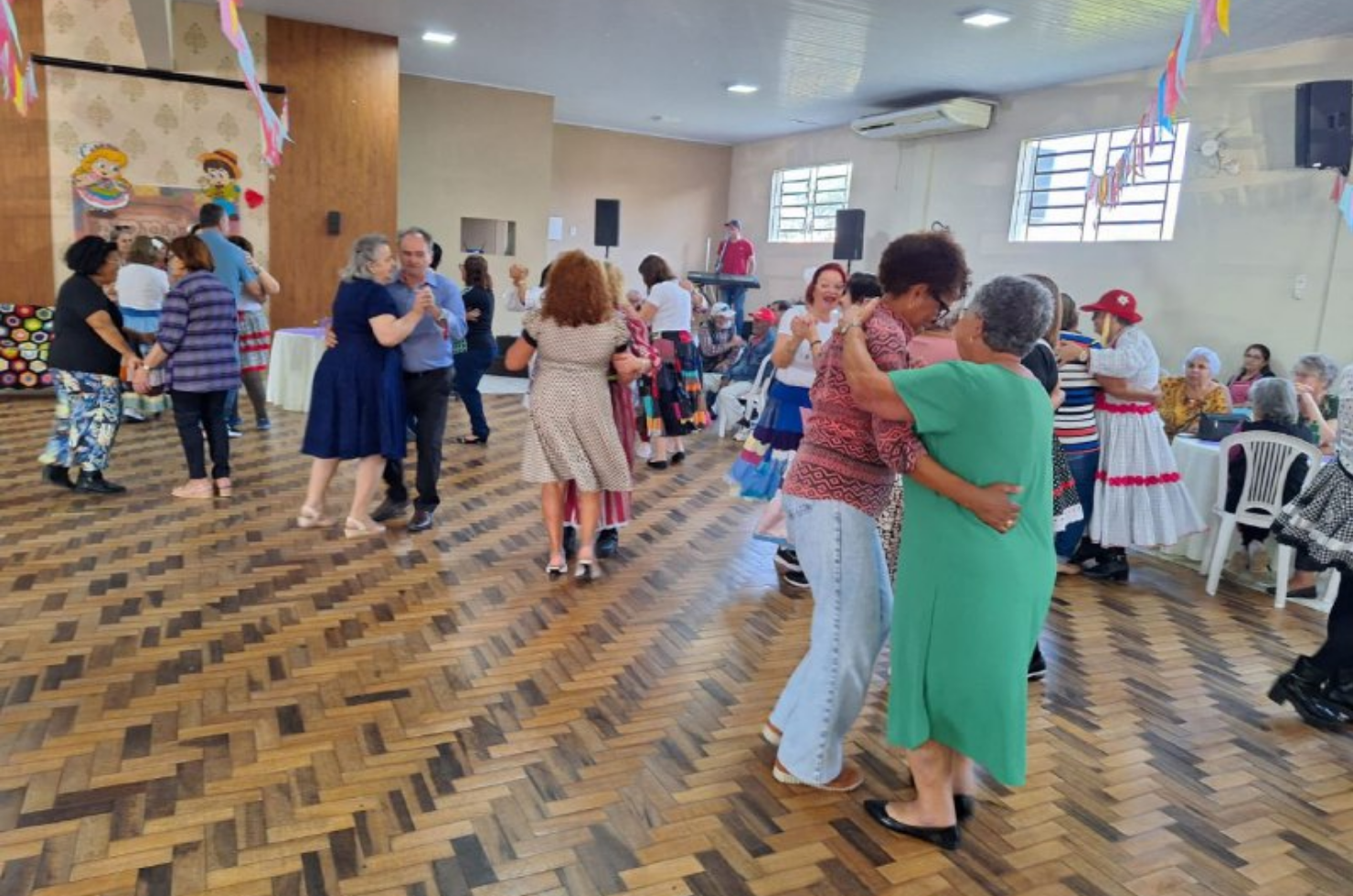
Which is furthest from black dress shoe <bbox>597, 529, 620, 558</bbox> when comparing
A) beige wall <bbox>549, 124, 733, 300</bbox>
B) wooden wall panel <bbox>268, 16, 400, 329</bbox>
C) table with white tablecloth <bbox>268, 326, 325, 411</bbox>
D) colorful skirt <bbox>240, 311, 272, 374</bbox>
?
beige wall <bbox>549, 124, 733, 300</bbox>

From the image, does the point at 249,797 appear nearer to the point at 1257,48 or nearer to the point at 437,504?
the point at 437,504

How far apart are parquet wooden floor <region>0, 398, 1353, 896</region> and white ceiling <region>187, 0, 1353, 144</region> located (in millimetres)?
4647

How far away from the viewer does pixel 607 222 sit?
11.7m

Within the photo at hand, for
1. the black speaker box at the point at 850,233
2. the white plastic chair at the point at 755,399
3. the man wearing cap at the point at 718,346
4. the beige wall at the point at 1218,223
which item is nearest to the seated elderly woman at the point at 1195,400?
the beige wall at the point at 1218,223

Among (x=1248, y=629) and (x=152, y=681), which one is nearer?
(x=152, y=681)

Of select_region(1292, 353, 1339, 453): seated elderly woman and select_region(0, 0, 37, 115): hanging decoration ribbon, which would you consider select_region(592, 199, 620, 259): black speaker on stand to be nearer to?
select_region(0, 0, 37, 115): hanging decoration ribbon

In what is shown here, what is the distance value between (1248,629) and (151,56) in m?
9.08

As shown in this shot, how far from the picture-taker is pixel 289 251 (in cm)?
844

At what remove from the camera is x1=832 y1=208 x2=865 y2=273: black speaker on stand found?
11.1 m

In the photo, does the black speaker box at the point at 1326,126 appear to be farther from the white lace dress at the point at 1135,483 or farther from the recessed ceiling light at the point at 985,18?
the white lace dress at the point at 1135,483

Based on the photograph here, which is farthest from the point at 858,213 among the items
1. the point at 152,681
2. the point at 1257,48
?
the point at 152,681

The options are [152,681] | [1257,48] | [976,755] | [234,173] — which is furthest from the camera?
[234,173]

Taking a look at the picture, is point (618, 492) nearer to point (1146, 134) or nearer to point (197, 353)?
point (197, 353)

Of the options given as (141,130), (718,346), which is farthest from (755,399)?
(141,130)
